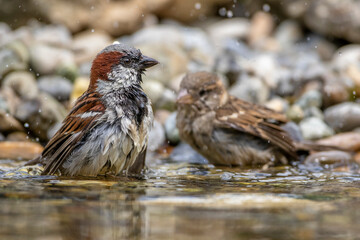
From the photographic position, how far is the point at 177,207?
8.66 ft

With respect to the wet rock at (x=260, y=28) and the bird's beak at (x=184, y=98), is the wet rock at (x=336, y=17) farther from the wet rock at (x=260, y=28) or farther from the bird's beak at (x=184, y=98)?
the bird's beak at (x=184, y=98)

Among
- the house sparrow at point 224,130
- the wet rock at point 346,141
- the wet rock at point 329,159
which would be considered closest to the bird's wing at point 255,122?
the house sparrow at point 224,130

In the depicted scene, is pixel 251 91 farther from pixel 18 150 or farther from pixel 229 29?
pixel 18 150

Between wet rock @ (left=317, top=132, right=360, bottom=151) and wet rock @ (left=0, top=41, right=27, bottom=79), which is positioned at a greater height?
wet rock @ (left=0, top=41, right=27, bottom=79)

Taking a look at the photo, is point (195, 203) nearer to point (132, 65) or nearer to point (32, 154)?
point (132, 65)

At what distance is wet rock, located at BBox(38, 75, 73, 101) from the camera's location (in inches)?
259

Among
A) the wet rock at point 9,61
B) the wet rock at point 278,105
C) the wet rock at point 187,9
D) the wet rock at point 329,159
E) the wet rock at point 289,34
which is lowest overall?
the wet rock at point 329,159

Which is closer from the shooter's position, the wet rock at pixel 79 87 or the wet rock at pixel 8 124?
the wet rock at pixel 8 124

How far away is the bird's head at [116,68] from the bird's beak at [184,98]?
41.2 inches

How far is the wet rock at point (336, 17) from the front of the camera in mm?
8562

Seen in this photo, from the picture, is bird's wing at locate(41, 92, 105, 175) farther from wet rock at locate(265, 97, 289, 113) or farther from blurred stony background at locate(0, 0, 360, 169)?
wet rock at locate(265, 97, 289, 113)

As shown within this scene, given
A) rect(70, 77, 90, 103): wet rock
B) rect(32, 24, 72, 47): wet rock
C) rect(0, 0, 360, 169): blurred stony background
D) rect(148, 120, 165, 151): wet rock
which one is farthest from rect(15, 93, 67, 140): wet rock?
rect(32, 24, 72, 47): wet rock

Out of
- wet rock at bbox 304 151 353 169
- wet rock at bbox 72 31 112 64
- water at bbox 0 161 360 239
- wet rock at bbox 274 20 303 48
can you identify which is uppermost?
wet rock at bbox 274 20 303 48

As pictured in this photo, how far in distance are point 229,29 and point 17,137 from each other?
4869 millimetres
